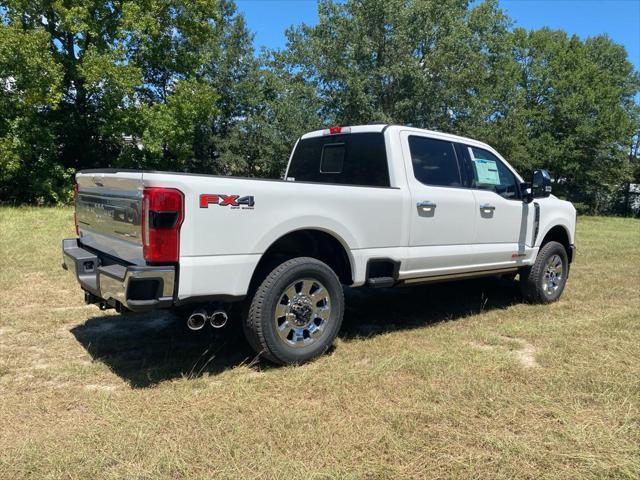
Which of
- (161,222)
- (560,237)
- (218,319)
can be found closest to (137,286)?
(161,222)

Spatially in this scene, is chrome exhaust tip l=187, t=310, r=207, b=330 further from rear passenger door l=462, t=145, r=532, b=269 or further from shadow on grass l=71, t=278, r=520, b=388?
rear passenger door l=462, t=145, r=532, b=269

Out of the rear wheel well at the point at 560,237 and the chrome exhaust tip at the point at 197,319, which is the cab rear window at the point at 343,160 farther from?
the rear wheel well at the point at 560,237

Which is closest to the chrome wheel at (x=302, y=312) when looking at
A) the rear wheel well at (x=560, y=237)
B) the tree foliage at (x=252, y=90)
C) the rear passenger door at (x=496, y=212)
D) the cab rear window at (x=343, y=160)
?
the cab rear window at (x=343, y=160)

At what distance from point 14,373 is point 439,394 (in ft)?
10.4

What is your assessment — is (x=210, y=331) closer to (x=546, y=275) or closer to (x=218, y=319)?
(x=218, y=319)

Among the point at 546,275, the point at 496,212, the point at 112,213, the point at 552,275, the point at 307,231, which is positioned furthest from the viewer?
the point at 552,275

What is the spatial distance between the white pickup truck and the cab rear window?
0.02m

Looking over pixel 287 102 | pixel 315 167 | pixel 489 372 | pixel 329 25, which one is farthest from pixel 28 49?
pixel 489 372

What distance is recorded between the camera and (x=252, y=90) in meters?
24.8

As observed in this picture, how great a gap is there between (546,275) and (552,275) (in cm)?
16

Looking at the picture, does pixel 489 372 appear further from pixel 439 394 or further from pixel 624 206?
pixel 624 206

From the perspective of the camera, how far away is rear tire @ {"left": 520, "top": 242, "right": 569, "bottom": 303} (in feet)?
21.5

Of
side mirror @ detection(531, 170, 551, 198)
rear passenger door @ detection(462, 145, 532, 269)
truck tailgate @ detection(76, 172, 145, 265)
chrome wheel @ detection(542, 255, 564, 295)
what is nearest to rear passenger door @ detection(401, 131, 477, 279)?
rear passenger door @ detection(462, 145, 532, 269)

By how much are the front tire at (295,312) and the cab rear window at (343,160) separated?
127cm
